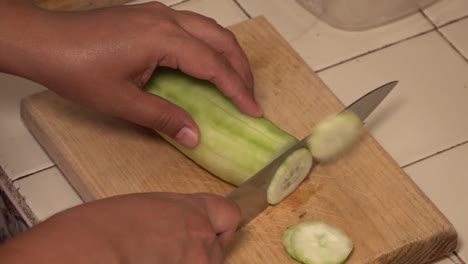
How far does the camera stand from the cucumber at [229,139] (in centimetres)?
133

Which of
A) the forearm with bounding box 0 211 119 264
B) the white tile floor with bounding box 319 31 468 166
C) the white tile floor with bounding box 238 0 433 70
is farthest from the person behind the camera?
the white tile floor with bounding box 238 0 433 70

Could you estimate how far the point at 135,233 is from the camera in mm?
1034

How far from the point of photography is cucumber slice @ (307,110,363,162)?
1.38 metres


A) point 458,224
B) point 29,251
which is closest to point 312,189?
point 458,224

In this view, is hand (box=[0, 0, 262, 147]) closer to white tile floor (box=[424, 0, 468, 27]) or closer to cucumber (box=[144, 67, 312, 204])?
cucumber (box=[144, 67, 312, 204])

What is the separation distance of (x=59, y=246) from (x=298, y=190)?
50cm

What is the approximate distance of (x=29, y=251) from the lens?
94 centimetres

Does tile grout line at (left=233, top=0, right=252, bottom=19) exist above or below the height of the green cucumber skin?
above

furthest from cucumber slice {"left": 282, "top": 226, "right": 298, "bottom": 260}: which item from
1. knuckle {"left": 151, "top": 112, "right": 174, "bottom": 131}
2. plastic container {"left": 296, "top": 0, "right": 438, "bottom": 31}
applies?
plastic container {"left": 296, "top": 0, "right": 438, "bottom": 31}

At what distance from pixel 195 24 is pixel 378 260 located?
0.43 metres

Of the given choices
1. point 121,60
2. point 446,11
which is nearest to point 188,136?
point 121,60

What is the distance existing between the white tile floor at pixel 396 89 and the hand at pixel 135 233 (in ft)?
1.06

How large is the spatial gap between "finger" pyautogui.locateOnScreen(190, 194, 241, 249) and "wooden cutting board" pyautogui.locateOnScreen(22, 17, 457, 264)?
9cm

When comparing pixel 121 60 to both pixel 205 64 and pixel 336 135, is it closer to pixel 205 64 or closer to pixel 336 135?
pixel 205 64
